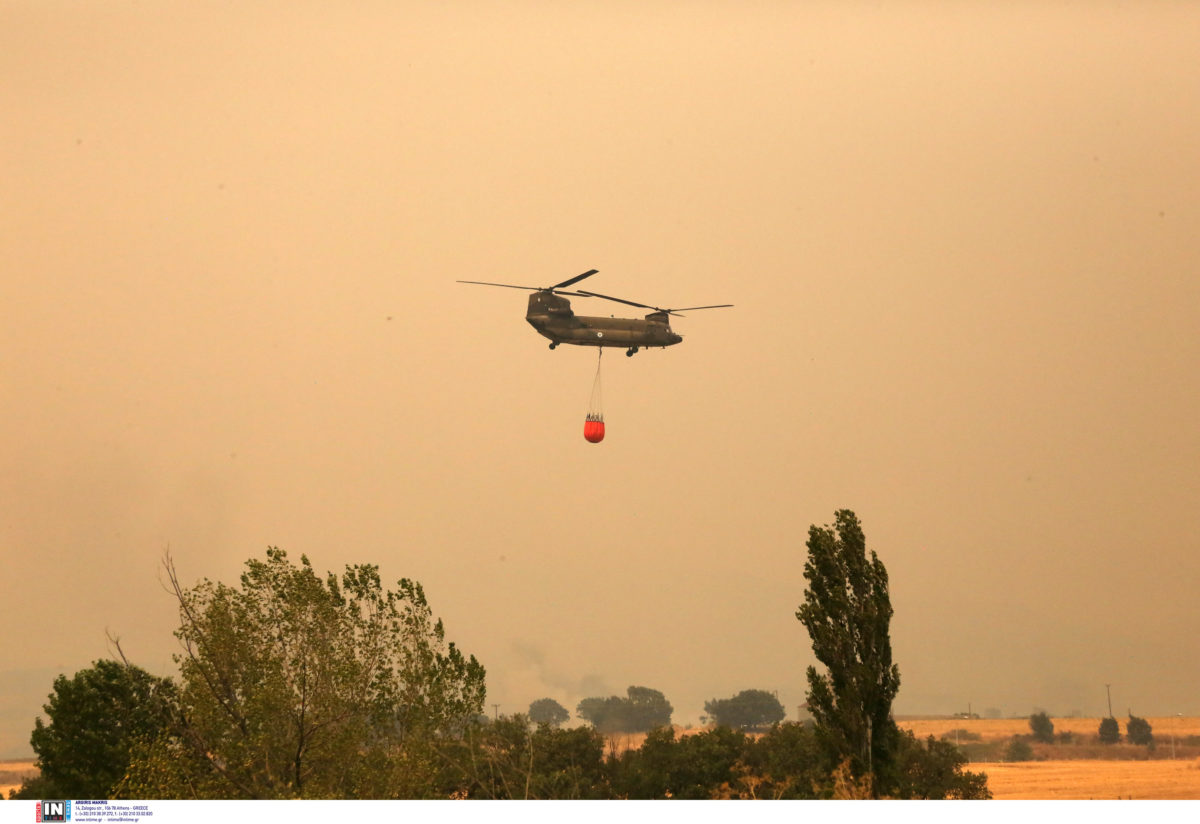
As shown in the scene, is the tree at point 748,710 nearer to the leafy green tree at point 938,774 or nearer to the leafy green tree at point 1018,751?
the leafy green tree at point 938,774

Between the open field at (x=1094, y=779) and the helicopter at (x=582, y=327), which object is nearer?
the helicopter at (x=582, y=327)

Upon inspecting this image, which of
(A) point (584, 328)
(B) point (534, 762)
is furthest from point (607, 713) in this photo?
(A) point (584, 328)

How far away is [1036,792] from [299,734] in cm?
3952

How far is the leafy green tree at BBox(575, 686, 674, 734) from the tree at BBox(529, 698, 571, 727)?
1139mm

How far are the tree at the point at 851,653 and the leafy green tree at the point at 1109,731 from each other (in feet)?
140

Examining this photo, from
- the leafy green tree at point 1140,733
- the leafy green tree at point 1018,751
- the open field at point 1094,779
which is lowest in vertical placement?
the open field at point 1094,779

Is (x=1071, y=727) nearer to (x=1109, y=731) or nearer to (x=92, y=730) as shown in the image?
Answer: (x=1109, y=731)

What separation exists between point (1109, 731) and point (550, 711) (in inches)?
1404

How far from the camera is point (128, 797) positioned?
3500cm

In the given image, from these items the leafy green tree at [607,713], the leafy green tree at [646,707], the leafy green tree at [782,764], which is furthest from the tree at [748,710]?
the leafy green tree at [782,764]

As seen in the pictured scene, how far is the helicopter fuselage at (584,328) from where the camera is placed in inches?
1276

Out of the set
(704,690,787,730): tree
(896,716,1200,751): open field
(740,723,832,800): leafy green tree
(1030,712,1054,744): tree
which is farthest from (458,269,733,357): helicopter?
(1030,712,1054,744): tree

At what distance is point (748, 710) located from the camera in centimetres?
6381

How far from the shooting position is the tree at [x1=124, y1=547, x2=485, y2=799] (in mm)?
27266
